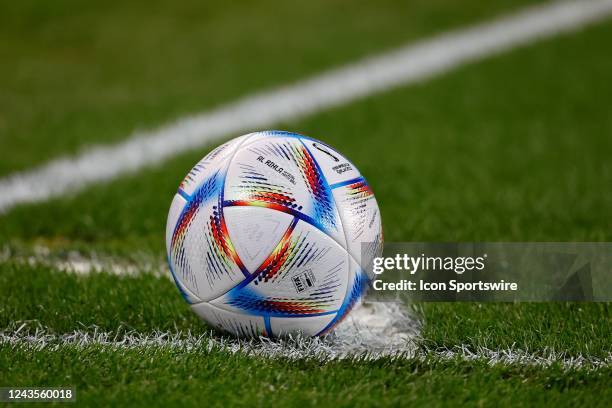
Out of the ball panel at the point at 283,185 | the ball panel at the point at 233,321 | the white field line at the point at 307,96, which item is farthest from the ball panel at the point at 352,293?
the white field line at the point at 307,96

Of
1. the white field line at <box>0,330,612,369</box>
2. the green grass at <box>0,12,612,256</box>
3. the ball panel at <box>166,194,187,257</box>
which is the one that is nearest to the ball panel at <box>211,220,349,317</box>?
the white field line at <box>0,330,612,369</box>

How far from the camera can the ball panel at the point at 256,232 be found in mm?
2963

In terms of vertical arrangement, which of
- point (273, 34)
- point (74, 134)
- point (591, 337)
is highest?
point (273, 34)

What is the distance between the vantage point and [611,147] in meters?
6.54

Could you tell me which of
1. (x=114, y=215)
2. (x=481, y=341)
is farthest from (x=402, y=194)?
(x=481, y=341)

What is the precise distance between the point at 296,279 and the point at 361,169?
298 centimetres

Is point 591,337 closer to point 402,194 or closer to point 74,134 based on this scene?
point 402,194

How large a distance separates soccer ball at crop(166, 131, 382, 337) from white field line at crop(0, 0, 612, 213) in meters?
2.44

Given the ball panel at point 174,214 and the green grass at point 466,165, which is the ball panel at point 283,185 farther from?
the green grass at point 466,165

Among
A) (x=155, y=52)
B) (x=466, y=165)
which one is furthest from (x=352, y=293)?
(x=155, y=52)

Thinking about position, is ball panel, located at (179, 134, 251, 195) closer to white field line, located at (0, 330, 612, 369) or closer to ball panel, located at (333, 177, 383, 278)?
ball panel, located at (333, 177, 383, 278)

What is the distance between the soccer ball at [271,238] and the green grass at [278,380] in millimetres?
190

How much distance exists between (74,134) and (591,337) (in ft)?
14.8

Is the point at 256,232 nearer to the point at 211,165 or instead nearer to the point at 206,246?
the point at 206,246
